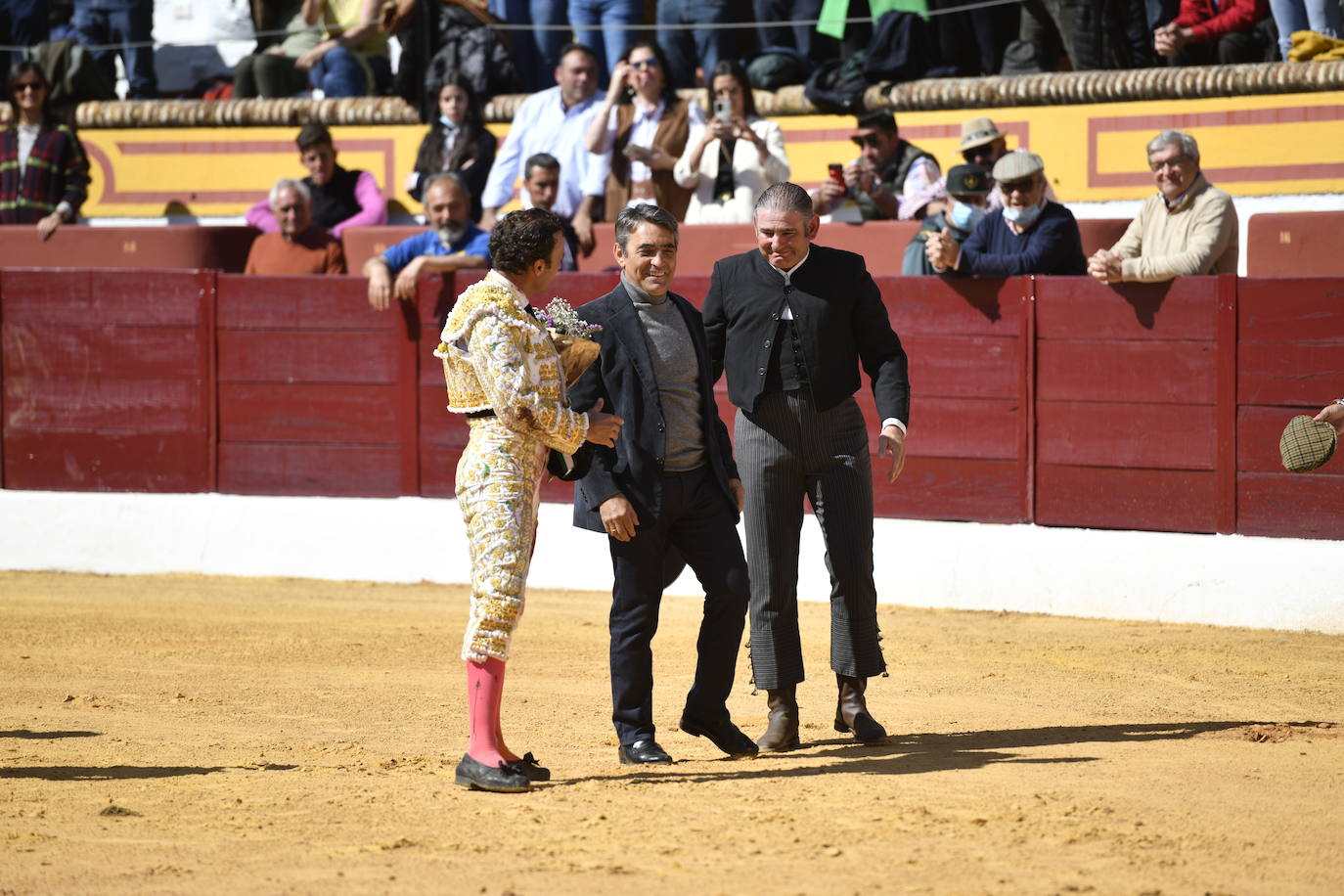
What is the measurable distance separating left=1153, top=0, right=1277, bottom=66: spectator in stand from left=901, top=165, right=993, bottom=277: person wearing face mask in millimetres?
1989

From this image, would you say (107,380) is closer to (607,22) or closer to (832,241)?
(607,22)

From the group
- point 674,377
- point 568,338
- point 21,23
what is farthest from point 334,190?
point 568,338

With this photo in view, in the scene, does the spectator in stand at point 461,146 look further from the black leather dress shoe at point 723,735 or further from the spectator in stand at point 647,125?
the black leather dress shoe at point 723,735

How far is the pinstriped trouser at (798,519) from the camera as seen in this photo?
5508mm

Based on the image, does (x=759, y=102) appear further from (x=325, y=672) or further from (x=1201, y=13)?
(x=325, y=672)

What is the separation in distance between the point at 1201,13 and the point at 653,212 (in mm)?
6245

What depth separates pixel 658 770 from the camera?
16.9 ft

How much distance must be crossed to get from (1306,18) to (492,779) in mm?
7327

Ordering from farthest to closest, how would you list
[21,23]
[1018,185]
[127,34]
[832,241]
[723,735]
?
1. [21,23]
2. [127,34]
3. [832,241]
4. [1018,185]
5. [723,735]

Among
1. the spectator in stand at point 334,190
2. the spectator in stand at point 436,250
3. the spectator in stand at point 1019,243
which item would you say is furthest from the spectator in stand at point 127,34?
the spectator in stand at point 1019,243

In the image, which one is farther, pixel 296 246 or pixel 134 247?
pixel 134 247

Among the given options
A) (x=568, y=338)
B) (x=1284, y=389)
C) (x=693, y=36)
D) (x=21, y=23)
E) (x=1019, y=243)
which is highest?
(x=21, y=23)

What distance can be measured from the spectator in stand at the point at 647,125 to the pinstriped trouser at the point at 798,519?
485cm

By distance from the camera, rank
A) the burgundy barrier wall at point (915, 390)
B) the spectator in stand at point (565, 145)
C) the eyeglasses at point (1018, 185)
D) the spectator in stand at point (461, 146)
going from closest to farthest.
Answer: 1. the eyeglasses at point (1018, 185)
2. the burgundy barrier wall at point (915, 390)
3. the spectator in stand at point (565, 145)
4. the spectator in stand at point (461, 146)
